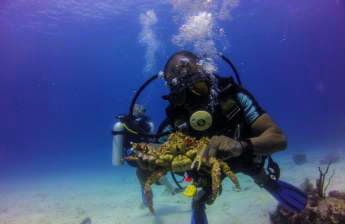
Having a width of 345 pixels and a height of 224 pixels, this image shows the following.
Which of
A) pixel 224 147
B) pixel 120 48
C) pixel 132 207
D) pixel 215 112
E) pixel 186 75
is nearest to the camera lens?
pixel 224 147

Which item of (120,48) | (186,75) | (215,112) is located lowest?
(215,112)

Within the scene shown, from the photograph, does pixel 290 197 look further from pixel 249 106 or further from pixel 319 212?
pixel 249 106

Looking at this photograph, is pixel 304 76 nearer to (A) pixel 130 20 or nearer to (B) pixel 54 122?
(A) pixel 130 20

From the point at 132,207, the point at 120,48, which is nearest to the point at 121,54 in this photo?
the point at 120,48

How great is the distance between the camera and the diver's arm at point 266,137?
9.24 feet

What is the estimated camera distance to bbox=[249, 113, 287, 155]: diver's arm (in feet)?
9.24

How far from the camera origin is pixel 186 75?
323 centimetres

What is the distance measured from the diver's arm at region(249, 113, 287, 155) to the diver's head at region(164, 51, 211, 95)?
666mm

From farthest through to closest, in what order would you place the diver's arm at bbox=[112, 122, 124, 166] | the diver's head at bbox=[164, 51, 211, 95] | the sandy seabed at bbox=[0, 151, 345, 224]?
the sandy seabed at bbox=[0, 151, 345, 224] → the diver's arm at bbox=[112, 122, 124, 166] → the diver's head at bbox=[164, 51, 211, 95]

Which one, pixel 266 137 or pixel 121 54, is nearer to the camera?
pixel 266 137

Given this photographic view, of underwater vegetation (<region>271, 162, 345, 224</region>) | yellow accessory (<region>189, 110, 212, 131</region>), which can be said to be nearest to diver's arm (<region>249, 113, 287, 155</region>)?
yellow accessory (<region>189, 110, 212, 131</region>)

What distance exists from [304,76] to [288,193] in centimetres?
14183

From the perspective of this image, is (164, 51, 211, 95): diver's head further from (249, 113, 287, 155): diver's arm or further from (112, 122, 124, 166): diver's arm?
(112, 122, 124, 166): diver's arm

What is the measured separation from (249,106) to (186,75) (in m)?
0.80
